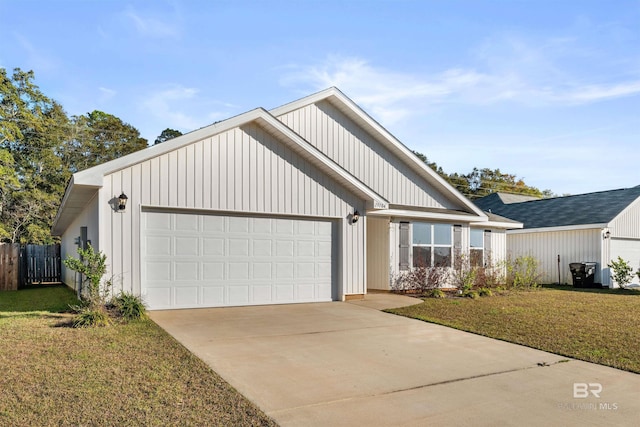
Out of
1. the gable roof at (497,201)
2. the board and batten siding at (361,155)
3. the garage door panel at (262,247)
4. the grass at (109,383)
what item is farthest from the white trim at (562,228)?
the grass at (109,383)

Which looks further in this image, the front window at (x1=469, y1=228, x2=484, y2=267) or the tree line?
the tree line

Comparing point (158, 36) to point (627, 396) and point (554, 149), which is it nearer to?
point (627, 396)

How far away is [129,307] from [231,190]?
335cm

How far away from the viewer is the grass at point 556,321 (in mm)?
6355

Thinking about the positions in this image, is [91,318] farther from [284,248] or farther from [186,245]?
[284,248]

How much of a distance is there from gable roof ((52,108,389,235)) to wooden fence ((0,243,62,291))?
15.2 ft

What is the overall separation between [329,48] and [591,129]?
40.9ft

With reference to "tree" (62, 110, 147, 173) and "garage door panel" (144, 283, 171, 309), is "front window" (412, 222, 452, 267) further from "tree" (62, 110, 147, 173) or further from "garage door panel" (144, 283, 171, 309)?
"tree" (62, 110, 147, 173)

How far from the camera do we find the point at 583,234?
18297mm

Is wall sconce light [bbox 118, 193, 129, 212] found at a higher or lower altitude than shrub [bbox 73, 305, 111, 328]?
higher

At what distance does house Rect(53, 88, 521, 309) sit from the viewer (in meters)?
8.92

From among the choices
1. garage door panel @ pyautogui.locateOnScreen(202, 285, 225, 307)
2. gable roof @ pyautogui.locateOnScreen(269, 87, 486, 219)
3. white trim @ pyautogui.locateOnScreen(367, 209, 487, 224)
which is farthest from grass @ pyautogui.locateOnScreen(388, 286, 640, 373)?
gable roof @ pyautogui.locateOnScreen(269, 87, 486, 219)

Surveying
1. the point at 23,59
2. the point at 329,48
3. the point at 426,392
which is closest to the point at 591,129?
the point at 329,48

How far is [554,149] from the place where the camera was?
26.0 metres
